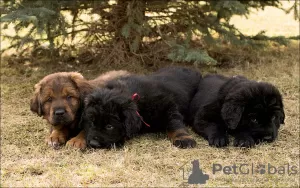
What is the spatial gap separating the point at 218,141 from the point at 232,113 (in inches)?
14.0

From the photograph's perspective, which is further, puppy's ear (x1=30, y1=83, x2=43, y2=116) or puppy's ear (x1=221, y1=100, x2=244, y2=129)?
puppy's ear (x1=30, y1=83, x2=43, y2=116)

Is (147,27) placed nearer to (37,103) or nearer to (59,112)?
(37,103)

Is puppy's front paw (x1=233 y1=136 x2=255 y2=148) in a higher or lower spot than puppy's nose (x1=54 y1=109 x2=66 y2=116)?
lower

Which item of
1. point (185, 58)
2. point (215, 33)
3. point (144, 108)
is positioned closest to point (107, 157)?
point (144, 108)

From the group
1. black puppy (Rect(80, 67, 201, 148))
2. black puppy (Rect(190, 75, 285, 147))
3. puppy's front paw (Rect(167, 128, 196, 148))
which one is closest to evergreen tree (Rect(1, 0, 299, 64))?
black puppy (Rect(80, 67, 201, 148))

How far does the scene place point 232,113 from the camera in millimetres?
5023

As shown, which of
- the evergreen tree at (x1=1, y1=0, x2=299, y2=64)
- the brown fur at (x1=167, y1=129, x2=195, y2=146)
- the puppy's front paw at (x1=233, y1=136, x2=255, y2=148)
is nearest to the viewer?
the puppy's front paw at (x1=233, y1=136, x2=255, y2=148)

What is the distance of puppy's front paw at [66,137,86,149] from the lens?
16.5 feet

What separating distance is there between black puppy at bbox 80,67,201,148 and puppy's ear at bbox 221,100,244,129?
46 centimetres

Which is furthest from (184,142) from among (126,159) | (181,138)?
(126,159)

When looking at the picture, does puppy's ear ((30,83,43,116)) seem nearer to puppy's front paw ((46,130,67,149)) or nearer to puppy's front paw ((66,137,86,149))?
puppy's front paw ((46,130,67,149))

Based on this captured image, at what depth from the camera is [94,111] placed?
483 centimetres

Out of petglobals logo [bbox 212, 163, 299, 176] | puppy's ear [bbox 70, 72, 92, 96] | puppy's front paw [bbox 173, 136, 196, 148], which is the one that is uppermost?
puppy's ear [bbox 70, 72, 92, 96]

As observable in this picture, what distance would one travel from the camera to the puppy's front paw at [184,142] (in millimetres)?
5008
